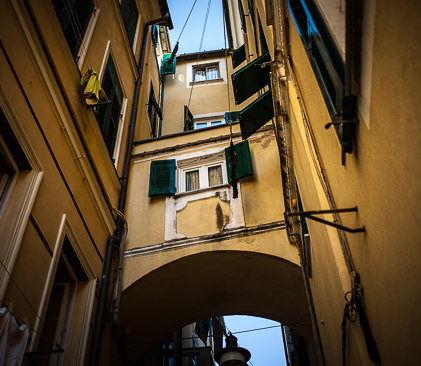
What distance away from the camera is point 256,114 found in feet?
27.1

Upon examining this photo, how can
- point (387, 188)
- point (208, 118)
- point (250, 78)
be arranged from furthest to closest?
1. point (208, 118)
2. point (250, 78)
3. point (387, 188)

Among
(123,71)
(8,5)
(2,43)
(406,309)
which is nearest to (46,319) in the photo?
(2,43)

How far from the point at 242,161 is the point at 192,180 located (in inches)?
52.1

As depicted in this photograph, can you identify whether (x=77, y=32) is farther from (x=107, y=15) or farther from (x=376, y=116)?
(x=376, y=116)

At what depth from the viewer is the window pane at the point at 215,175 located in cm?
945

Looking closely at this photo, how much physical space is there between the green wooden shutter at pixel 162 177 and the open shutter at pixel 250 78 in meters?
2.39

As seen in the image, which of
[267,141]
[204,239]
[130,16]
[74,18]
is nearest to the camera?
A: [74,18]

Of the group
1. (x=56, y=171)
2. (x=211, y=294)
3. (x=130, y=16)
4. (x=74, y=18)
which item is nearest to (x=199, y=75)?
(x=130, y=16)

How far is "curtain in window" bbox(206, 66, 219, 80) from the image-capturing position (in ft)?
55.8

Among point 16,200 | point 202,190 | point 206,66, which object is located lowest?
point 16,200

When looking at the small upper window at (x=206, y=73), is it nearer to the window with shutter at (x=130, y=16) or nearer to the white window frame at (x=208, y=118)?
the white window frame at (x=208, y=118)

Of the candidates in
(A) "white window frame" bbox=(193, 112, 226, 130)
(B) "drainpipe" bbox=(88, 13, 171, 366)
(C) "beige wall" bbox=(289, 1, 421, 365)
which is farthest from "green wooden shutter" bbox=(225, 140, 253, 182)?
(A) "white window frame" bbox=(193, 112, 226, 130)

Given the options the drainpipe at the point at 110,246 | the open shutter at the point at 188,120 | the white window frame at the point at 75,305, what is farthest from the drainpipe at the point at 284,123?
the open shutter at the point at 188,120

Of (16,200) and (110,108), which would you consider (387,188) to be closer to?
(16,200)
